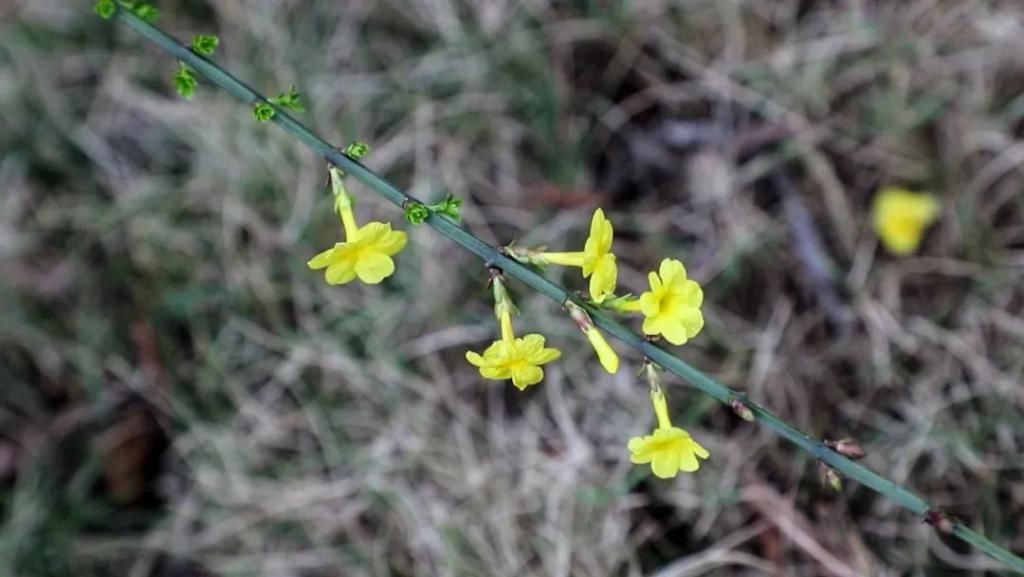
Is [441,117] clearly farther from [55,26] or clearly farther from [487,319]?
[55,26]

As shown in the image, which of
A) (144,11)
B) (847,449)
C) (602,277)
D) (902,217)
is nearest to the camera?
(602,277)

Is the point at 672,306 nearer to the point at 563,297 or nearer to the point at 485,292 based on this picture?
the point at 563,297

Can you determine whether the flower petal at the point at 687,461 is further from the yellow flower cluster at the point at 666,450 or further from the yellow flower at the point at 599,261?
the yellow flower at the point at 599,261

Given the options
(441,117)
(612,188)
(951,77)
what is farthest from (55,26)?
(951,77)

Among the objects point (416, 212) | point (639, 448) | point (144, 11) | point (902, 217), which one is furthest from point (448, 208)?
point (902, 217)

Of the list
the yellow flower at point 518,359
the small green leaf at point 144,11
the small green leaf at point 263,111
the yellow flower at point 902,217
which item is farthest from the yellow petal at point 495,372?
the yellow flower at point 902,217

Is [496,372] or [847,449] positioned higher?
[496,372]
